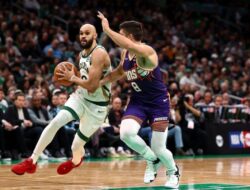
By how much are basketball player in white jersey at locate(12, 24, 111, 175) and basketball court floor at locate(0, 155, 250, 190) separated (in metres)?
0.37

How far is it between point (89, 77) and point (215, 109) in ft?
33.9

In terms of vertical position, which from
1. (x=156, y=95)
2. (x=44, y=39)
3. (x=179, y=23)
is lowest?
(x=156, y=95)

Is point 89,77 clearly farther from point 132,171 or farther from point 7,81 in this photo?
point 7,81

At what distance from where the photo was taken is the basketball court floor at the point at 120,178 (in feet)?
32.6

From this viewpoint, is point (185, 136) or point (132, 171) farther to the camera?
point (185, 136)

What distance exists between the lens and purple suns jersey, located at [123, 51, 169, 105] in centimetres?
970

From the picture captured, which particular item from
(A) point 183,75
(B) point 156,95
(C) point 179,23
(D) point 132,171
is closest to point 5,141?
(D) point 132,171

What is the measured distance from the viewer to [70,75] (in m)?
10.0

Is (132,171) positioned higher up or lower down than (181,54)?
lower down

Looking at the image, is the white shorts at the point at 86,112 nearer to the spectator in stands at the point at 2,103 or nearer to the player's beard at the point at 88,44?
the player's beard at the point at 88,44

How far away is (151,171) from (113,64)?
12.9 metres

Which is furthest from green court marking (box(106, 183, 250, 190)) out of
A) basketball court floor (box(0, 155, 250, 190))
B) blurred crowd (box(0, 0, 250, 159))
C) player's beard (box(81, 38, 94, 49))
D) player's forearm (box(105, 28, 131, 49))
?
blurred crowd (box(0, 0, 250, 159))

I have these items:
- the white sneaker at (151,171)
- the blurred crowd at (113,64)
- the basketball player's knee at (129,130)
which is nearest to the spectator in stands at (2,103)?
the blurred crowd at (113,64)

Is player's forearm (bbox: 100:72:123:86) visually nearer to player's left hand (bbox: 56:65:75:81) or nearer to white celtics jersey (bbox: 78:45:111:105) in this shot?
white celtics jersey (bbox: 78:45:111:105)
